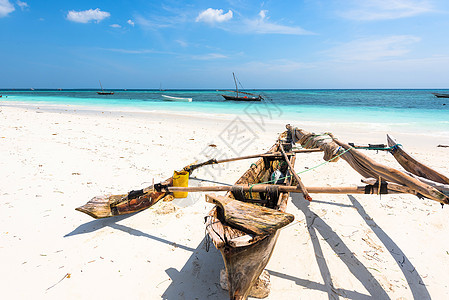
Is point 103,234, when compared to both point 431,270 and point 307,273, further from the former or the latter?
point 431,270

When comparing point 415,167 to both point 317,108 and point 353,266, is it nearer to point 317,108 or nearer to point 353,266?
point 353,266

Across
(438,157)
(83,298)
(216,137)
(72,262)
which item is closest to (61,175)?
(72,262)

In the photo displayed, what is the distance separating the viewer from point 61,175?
193 inches

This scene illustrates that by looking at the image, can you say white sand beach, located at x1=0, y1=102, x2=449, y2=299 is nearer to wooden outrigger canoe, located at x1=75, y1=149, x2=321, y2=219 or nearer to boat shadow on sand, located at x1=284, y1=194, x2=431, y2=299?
boat shadow on sand, located at x1=284, y1=194, x2=431, y2=299

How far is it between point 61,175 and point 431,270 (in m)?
6.77

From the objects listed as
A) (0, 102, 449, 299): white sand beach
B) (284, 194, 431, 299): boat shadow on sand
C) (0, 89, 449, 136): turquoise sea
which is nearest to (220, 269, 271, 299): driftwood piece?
(0, 102, 449, 299): white sand beach

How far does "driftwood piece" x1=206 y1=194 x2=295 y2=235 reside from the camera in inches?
78.1

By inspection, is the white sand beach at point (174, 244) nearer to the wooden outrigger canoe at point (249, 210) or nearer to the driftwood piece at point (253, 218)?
the wooden outrigger canoe at point (249, 210)

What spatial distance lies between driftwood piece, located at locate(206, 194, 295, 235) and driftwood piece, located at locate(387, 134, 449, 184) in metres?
2.09

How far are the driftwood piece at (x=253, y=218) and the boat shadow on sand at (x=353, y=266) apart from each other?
99cm

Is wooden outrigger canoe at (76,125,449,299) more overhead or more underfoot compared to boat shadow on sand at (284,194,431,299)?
more overhead

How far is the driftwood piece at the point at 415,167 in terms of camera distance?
270 cm

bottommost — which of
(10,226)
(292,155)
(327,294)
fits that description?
(327,294)

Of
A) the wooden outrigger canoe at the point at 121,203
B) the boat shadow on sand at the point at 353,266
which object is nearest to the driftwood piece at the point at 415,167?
the boat shadow on sand at the point at 353,266
